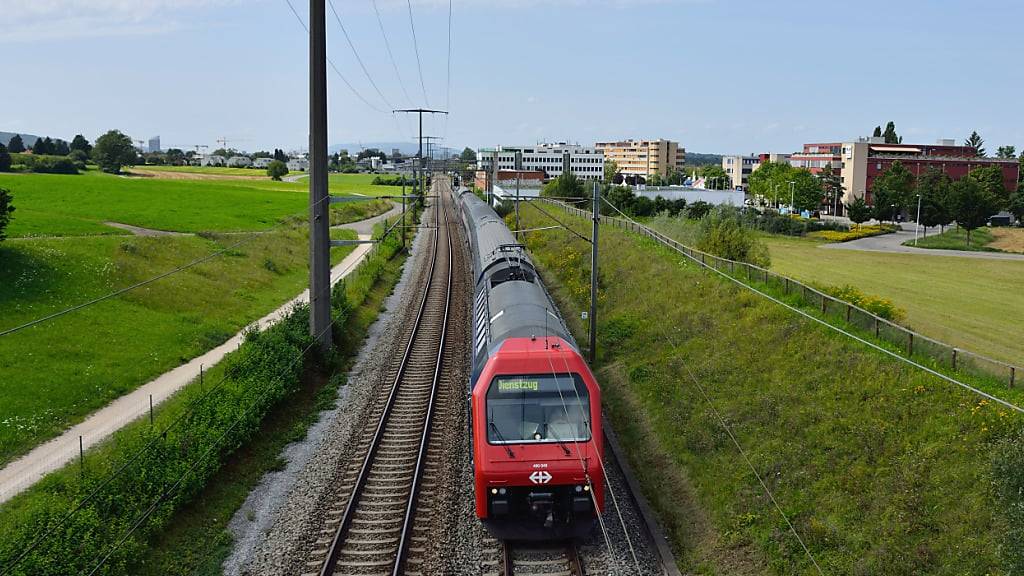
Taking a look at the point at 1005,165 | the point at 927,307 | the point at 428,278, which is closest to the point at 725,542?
the point at 927,307

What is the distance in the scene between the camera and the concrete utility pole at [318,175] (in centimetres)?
2477

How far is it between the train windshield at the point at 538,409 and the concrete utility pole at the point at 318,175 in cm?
1319

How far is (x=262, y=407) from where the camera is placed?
1970 cm

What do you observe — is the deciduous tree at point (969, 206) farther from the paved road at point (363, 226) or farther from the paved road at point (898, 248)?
the paved road at point (363, 226)

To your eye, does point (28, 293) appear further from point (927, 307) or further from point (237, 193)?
point (237, 193)

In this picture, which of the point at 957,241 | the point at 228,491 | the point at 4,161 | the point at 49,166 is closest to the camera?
the point at 228,491

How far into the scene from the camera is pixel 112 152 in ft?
380

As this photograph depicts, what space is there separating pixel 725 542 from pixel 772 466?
215 centimetres

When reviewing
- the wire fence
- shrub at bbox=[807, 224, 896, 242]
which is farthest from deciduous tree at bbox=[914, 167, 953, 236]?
the wire fence

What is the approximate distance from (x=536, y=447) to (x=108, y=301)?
24.8 metres

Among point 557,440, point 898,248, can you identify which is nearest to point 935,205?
point 898,248

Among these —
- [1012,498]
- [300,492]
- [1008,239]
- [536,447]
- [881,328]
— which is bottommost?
[300,492]

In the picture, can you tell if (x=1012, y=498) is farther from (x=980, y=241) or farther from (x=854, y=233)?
(x=854, y=233)

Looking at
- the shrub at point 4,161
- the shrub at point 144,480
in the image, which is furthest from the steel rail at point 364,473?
the shrub at point 4,161
